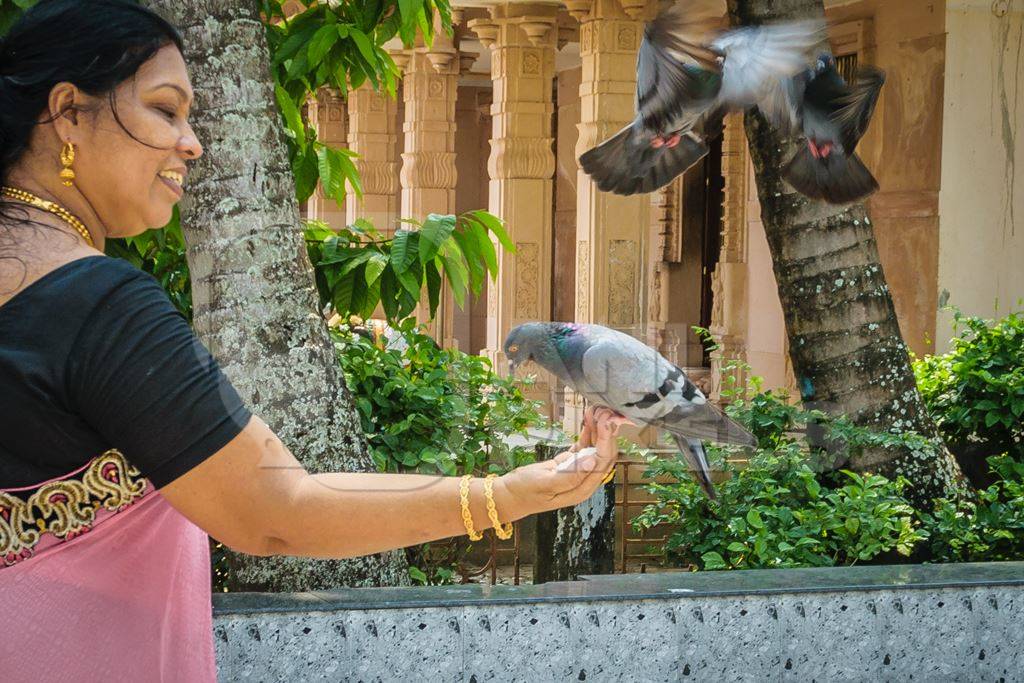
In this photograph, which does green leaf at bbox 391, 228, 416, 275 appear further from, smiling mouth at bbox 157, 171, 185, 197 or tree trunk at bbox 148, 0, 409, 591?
smiling mouth at bbox 157, 171, 185, 197

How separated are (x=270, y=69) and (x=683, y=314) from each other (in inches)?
66.4

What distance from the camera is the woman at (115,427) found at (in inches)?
44.3

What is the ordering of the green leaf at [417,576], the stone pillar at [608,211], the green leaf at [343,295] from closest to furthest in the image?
the stone pillar at [608,211] → the green leaf at [343,295] → the green leaf at [417,576]

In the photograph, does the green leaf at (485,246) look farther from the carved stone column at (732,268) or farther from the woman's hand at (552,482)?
the woman's hand at (552,482)

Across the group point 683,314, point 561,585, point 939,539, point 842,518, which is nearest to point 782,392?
point 683,314

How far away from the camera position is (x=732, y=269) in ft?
7.51

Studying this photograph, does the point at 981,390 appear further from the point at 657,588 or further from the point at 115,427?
the point at 115,427

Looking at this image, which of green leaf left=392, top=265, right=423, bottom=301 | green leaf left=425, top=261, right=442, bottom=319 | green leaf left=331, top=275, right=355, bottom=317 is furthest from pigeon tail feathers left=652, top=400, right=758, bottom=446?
green leaf left=331, top=275, right=355, bottom=317

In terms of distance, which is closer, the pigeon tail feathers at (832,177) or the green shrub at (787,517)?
the pigeon tail feathers at (832,177)

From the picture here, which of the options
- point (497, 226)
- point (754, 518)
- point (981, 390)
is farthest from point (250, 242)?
point (981, 390)

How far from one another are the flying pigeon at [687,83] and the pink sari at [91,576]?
2.63 ft

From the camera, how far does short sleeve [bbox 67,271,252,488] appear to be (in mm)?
1113

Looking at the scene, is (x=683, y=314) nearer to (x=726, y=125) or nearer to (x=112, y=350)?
(x=726, y=125)

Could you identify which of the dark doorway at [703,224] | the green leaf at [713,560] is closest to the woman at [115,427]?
the dark doorway at [703,224]
